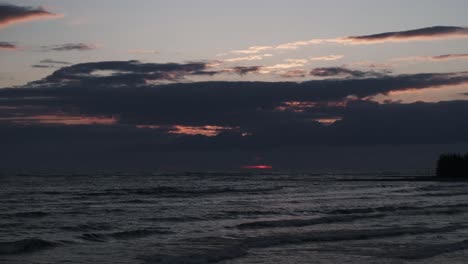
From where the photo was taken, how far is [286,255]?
18.6 meters

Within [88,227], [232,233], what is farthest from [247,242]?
[88,227]

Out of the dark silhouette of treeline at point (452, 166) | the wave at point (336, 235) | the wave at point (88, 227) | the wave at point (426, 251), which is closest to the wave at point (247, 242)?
the wave at point (336, 235)

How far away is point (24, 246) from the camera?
781 inches

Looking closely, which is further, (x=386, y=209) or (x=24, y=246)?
(x=386, y=209)

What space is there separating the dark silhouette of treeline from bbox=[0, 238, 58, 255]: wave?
7310 centimetres

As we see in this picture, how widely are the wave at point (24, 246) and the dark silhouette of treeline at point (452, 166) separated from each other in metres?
73.1

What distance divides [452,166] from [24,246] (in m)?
77.0

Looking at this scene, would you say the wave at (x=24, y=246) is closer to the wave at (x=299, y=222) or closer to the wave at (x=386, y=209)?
the wave at (x=299, y=222)

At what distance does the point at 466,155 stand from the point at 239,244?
243 feet

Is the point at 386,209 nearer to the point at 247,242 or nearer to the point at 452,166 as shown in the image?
the point at 247,242

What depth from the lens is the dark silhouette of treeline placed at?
280 feet

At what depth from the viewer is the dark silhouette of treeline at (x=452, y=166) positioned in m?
85.4

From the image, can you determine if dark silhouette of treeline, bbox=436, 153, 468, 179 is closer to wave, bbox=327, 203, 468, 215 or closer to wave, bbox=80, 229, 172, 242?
wave, bbox=327, 203, 468, 215

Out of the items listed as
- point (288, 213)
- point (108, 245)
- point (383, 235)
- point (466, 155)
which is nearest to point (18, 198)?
point (288, 213)
